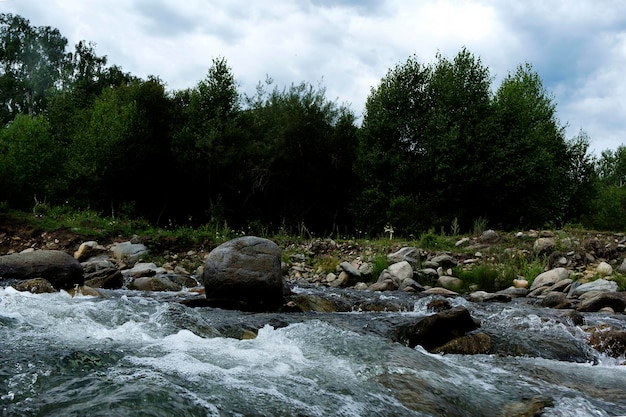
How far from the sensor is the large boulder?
8.97 metres

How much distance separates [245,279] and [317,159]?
18.3 meters

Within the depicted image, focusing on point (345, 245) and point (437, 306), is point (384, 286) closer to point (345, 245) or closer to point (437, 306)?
point (437, 306)

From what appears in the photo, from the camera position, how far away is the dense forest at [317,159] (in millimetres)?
20734

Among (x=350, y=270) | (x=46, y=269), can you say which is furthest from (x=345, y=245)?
(x=46, y=269)

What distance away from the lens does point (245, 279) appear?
7.95 metres

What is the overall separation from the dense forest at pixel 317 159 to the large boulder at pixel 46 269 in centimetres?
930

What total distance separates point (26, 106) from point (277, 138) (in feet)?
86.6

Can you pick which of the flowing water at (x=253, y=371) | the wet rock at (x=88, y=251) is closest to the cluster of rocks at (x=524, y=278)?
the flowing water at (x=253, y=371)

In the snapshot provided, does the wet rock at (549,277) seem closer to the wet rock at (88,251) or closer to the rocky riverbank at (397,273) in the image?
the rocky riverbank at (397,273)

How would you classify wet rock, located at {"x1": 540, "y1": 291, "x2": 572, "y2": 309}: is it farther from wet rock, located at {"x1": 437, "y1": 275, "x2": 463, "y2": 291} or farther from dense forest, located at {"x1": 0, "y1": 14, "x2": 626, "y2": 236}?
dense forest, located at {"x1": 0, "y1": 14, "x2": 626, "y2": 236}

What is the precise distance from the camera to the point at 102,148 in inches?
810

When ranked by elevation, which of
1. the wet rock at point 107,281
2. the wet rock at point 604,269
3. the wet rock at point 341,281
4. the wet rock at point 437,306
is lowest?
the wet rock at point 107,281

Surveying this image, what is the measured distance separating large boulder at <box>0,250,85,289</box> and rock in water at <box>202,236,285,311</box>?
2682 millimetres

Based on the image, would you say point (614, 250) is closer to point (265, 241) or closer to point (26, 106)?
point (265, 241)
